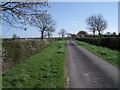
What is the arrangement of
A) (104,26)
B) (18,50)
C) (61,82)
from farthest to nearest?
(104,26) → (18,50) → (61,82)

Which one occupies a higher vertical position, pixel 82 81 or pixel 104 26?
pixel 104 26

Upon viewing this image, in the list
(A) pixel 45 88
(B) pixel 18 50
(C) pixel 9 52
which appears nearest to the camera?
(A) pixel 45 88

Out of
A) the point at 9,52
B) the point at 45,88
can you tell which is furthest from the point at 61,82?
the point at 9,52

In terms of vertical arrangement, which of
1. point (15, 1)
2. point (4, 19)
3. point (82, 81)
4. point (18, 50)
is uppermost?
point (15, 1)

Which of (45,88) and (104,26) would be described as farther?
(104,26)

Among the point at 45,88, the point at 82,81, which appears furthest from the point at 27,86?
the point at 82,81

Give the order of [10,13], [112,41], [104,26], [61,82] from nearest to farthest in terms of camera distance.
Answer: [61,82], [10,13], [112,41], [104,26]

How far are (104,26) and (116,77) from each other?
57970 millimetres

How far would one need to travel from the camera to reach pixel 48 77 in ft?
22.9

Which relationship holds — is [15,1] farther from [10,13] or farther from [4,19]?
[4,19]

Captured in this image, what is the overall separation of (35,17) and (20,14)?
74 cm

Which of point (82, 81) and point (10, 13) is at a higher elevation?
point (10, 13)

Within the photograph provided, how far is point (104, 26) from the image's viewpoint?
6141cm

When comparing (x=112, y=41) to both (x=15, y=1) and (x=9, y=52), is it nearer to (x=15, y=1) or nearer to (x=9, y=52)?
(x=9, y=52)
